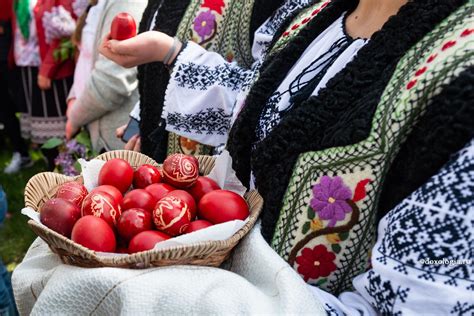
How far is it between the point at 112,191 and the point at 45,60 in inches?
108

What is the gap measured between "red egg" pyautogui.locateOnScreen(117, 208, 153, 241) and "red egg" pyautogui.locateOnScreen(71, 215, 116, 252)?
0.10ft

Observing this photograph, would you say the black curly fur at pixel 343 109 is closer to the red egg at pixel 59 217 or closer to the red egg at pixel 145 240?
the red egg at pixel 145 240

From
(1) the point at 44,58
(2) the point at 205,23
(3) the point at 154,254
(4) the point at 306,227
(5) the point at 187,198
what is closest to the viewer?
(3) the point at 154,254

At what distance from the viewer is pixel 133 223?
1.08 metres

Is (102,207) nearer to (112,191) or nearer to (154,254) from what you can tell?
(112,191)

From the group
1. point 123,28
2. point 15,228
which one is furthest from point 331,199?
point 15,228

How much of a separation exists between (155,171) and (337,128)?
486 millimetres

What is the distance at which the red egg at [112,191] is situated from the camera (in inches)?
45.7

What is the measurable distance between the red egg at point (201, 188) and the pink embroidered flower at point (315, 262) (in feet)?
0.92

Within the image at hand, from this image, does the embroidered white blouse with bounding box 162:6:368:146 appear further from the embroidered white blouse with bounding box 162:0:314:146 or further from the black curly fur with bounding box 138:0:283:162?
the black curly fur with bounding box 138:0:283:162

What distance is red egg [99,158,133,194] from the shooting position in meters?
1.23

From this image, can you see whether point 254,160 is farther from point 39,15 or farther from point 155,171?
point 39,15

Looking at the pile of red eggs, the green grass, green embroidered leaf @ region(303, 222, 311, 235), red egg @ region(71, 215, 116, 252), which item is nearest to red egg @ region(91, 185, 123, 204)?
the pile of red eggs

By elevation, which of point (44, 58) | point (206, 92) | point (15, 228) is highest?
point (206, 92)
